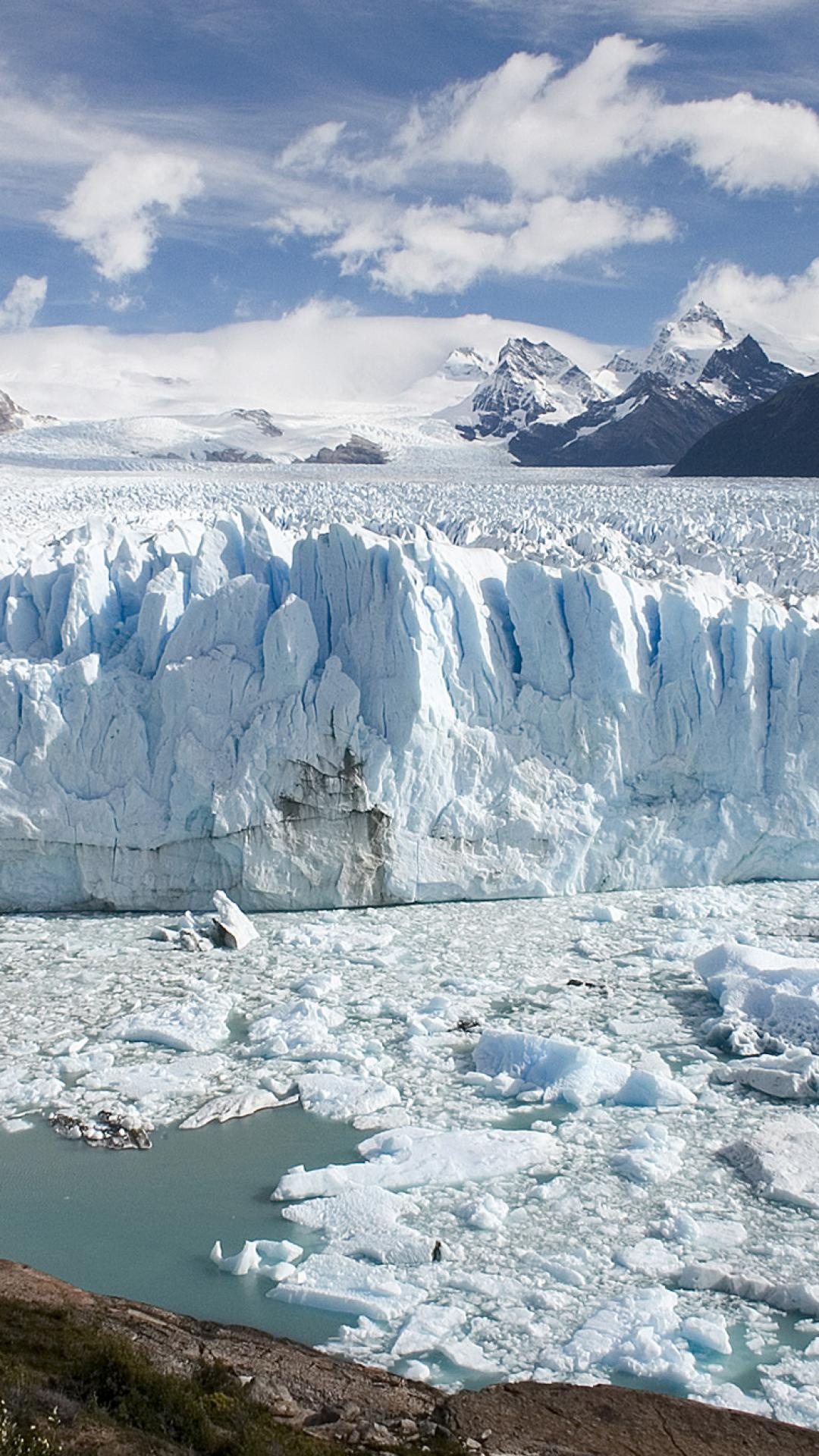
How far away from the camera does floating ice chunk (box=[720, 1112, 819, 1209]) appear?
203 inches

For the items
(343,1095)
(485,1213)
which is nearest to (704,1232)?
(485,1213)

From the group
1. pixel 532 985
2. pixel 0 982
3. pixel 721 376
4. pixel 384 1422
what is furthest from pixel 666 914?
pixel 721 376

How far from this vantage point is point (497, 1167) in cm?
539

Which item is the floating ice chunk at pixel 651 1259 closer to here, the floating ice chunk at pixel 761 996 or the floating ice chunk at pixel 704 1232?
the floating ice chunk at pixel 704 1232

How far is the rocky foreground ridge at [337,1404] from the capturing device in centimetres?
352

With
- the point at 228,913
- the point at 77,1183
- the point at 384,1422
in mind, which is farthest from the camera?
the point at 228,913

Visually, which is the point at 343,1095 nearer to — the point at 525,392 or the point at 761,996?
the point at 761,996

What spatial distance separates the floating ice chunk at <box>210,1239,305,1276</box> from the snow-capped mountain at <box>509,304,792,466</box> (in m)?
51.4

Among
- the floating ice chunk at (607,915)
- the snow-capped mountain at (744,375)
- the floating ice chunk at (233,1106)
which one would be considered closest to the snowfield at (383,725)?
the floating ice chunk at (607,915)

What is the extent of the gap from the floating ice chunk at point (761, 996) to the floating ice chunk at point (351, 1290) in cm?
278

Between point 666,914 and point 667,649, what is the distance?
7.99 ft

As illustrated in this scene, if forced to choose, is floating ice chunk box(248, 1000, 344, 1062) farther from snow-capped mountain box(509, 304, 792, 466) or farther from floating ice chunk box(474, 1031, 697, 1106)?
snow-capped mountain box(509, 304, 792, 466)

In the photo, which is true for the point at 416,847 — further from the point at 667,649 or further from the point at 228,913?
the point at 667,649

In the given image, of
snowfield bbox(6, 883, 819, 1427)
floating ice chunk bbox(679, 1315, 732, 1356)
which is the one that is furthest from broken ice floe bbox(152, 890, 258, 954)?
floating ice chunk bbox(679, 1315, 732, 1356)
